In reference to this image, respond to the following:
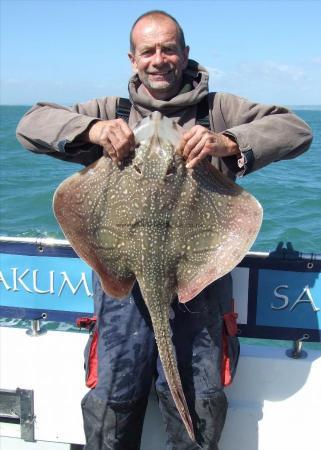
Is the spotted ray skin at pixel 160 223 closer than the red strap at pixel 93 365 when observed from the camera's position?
Yes

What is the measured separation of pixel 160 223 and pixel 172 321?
2.08 ft

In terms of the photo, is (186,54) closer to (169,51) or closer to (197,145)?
(169,51)

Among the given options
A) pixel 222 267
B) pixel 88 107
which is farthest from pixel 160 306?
pixel 88 107

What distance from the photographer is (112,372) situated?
9.14 feet

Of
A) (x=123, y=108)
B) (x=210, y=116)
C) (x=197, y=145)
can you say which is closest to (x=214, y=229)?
(x=197, y=145)

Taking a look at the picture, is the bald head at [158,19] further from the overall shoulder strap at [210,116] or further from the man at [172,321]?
the overall shoulder strap at [210,116]

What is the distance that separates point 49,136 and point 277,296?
170 centimetres

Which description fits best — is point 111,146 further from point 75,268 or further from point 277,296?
point 277,296

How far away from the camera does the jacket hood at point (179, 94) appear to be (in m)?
2.78

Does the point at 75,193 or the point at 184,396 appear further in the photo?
the point at 184,396

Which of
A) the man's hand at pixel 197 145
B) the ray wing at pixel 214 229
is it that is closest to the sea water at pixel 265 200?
the ray wing at pixel 214 229

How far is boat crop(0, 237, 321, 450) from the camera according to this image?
10.6ft

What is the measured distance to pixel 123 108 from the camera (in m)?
2.95

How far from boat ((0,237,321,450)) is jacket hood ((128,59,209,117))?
3.41ft
